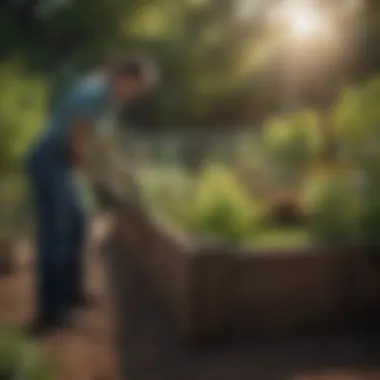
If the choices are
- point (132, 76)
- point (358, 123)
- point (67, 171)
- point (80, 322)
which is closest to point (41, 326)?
point (80, 322)

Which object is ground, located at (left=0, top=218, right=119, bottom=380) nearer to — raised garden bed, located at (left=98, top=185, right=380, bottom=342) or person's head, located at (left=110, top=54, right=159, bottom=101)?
raised garden bed, located at (left=98, top=185, right=380, bottom=342)

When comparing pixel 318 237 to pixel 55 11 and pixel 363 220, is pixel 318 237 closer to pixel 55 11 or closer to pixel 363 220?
pixel 363 220

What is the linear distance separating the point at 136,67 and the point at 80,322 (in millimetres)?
403

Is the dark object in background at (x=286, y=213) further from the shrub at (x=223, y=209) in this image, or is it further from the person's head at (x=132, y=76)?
the person's head at (x=132, y=76)

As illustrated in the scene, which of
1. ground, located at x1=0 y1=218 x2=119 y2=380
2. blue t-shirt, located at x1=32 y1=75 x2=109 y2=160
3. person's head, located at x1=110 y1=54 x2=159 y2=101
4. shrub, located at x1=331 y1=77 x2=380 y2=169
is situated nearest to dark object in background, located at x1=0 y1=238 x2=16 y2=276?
ground, located at x1=0 y1=218 x2=119 y2=380

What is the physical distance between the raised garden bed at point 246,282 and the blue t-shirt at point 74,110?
0.38 feet

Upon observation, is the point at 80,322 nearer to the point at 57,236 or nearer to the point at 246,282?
the point at 57,236

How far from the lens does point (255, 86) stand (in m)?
1.30

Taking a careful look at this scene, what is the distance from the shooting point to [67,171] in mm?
1248

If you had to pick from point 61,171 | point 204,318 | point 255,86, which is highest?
point 255,86

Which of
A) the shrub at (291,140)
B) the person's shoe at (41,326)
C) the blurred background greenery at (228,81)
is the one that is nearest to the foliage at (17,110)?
the blurred background greenery at (228,81)

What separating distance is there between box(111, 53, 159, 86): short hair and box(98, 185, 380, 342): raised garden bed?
187 mm

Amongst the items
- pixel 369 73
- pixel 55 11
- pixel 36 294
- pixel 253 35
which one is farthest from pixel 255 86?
pixel 36 294

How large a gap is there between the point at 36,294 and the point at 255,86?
18.5 inches
